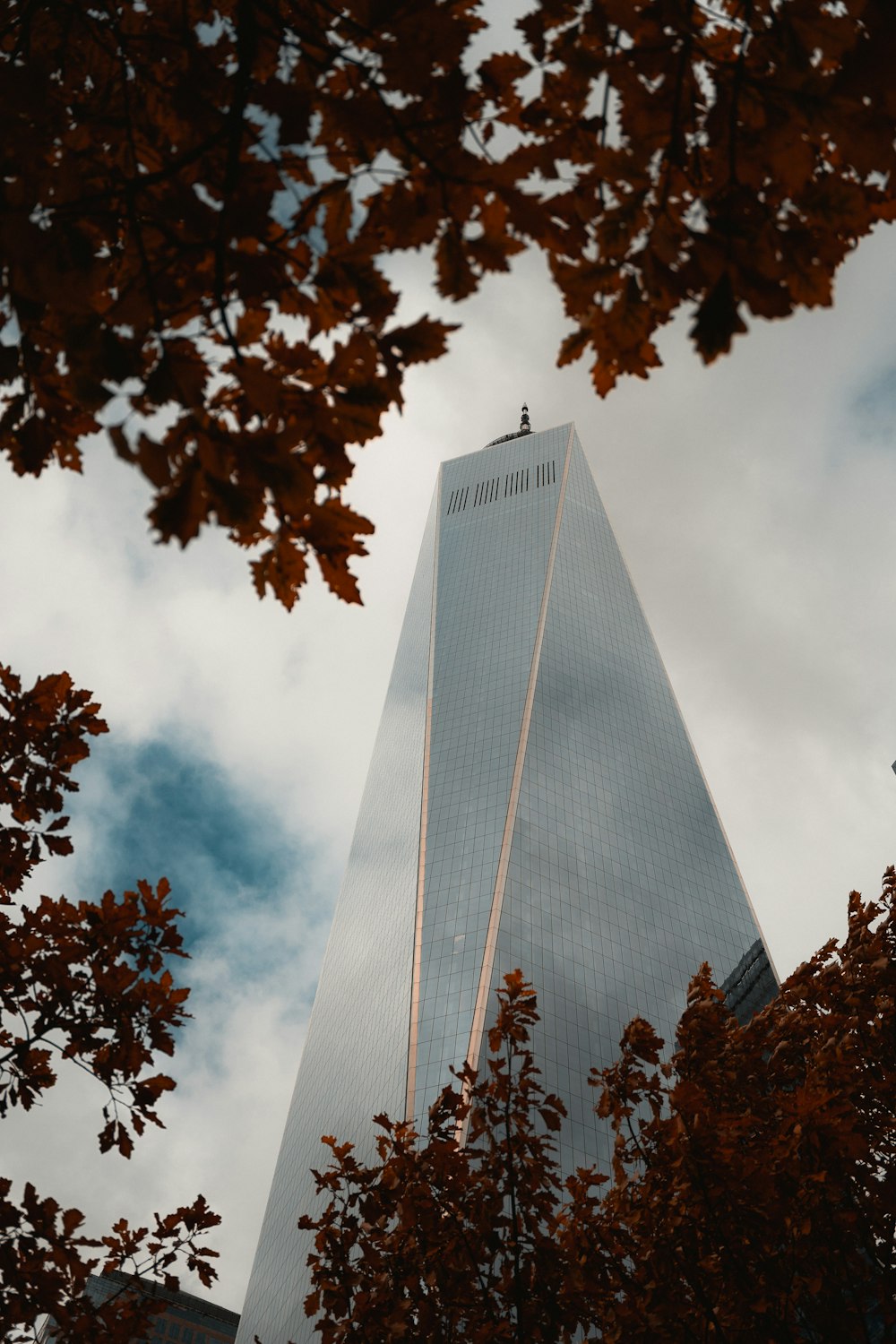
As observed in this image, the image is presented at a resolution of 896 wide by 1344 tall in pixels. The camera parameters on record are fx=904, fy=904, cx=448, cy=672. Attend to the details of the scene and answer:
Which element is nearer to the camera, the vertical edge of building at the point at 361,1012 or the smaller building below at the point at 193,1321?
the vertical edge of building at the point at 361,1012

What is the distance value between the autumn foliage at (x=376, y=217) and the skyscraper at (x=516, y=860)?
3112 cm

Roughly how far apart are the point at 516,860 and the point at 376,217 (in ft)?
127

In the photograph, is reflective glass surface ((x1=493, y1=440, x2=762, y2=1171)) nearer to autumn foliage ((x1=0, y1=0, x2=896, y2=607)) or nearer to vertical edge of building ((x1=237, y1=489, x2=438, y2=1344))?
vertical edge of building ((x1=237, y1=489, x2=438, y2=1344))

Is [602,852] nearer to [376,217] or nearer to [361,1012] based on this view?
[361,1012]

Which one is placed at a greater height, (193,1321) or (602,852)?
(602,852)

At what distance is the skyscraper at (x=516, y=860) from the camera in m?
36.2

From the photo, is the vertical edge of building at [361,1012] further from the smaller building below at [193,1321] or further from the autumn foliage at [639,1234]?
the smaller building below at [193,1321]

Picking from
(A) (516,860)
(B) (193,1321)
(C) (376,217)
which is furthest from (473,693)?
(B) (193,1321)

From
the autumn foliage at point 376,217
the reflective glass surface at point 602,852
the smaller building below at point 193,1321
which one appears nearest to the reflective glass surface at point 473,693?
the reflective glass surface at point 602,852

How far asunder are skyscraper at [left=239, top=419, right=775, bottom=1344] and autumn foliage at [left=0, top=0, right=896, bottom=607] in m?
31.1

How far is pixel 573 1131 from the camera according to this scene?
109ft

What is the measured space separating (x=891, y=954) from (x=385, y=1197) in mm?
3956

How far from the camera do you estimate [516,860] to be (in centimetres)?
3947

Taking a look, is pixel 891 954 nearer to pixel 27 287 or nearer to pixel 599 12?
pixel 599 12
